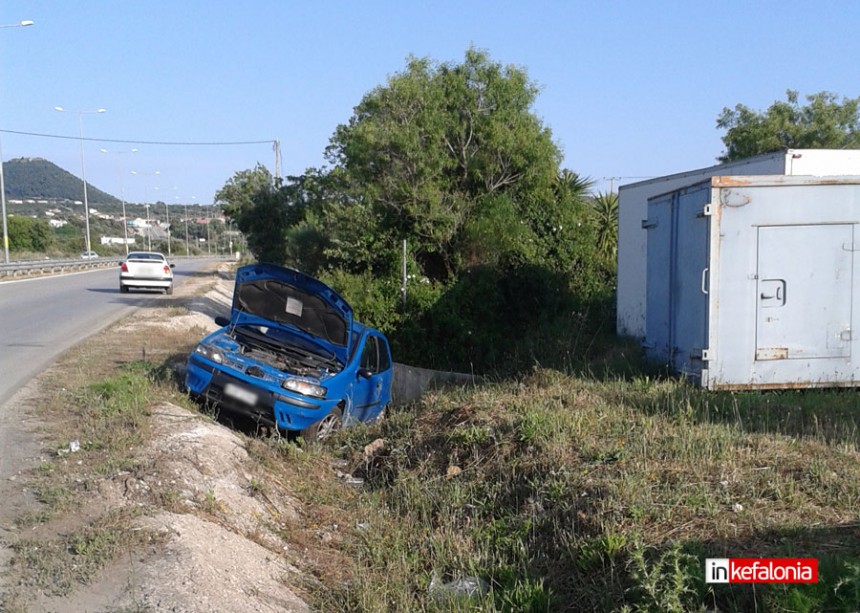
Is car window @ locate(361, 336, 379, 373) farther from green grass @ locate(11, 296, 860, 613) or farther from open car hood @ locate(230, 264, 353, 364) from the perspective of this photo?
green grass @ locate(11, 296, 860, 613)

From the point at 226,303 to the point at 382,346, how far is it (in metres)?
16.8

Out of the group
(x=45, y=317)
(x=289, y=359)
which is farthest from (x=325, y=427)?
(x=45, y=317)

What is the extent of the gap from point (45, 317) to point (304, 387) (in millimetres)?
12730

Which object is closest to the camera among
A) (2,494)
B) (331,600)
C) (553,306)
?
(331,600)

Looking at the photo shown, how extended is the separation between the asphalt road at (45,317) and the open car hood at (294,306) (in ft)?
9.62

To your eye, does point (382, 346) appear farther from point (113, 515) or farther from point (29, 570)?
point (29, 570)

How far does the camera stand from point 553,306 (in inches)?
798

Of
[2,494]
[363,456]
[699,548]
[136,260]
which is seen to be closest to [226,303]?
[136,260]

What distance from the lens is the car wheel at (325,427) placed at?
867cm

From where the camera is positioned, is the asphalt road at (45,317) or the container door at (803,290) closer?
the container door at (803,290)

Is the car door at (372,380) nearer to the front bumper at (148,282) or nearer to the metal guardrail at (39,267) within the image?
the front bumper at (148,282)

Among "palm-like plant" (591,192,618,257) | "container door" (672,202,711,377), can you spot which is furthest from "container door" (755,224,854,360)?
"palm-like plant" (591,192,618,257)

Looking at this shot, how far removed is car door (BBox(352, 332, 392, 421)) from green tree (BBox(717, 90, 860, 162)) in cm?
2810

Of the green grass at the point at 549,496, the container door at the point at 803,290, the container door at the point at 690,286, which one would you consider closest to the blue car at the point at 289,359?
the green grass at the point at 549,496
